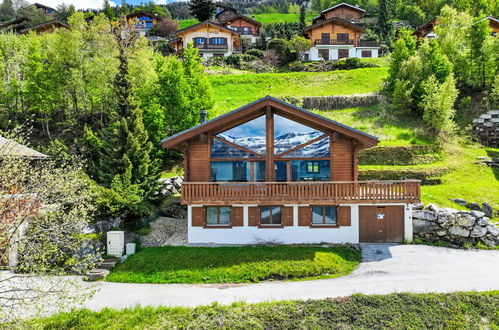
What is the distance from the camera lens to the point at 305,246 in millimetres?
17781

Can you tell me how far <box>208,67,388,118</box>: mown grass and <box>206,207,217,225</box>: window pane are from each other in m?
20.3

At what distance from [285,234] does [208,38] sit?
45825 mm

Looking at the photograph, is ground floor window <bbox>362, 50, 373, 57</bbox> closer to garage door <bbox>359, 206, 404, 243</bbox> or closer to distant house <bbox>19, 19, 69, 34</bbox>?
garage door <bbox>359, 206, 404, 243</bbox>

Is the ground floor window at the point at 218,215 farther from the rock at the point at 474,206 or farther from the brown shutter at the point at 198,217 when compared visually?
the rock at the point at 474,206

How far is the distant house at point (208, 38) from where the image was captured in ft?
183

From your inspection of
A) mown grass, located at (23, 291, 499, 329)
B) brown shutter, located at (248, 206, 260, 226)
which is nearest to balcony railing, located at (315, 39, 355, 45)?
brown shutter, located at (248, 206, 260, 226)

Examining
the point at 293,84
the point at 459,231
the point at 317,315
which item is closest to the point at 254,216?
the point at 317,315

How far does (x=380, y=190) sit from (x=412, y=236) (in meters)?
3.11

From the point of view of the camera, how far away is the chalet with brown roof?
58.7 ft

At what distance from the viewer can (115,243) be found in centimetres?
1714

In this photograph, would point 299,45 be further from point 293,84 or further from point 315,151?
point 315,151

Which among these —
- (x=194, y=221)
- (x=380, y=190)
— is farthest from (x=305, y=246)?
(x=194, y=221)

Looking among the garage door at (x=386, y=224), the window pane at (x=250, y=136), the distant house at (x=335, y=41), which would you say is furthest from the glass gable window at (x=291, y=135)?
the distant house at (x=335, y=41)

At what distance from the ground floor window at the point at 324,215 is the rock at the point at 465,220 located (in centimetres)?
625
